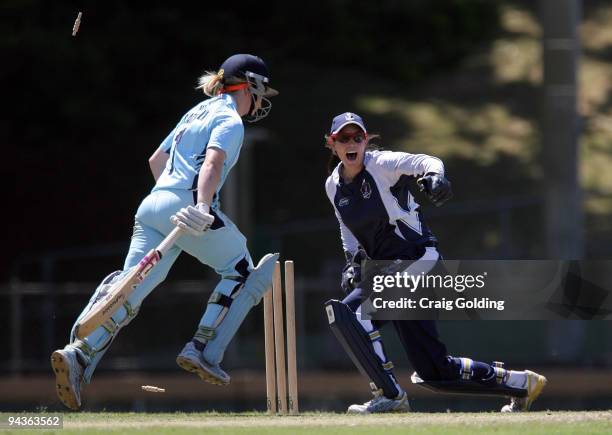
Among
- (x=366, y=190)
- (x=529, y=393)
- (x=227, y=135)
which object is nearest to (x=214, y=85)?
(x=227, y=135)

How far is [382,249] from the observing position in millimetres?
7719

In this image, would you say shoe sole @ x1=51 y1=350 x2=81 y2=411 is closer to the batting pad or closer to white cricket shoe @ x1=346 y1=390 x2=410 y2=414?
white cricket shoe @ x1=346 y1=390 x2=410 y2=414

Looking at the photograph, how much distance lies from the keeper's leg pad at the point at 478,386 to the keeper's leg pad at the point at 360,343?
0.18 m

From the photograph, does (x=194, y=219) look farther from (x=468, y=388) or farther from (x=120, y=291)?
(x=468, y=388)

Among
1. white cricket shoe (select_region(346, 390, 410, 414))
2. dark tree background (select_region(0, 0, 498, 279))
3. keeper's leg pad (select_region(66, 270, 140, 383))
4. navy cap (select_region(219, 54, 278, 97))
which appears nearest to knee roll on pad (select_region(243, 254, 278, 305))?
keeper's leg pad (select_region(66, 270, 140, 383))

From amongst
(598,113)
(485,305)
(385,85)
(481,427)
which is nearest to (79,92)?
(385,85)

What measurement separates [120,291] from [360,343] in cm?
142

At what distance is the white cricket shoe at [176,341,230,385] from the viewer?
7230 mm

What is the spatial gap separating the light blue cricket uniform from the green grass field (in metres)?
0.50

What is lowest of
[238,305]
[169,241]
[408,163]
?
[238,305]

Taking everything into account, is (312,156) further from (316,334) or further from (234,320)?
(234,320)

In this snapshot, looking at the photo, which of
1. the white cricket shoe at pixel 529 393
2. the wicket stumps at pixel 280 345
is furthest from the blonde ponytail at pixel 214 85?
the white cricket shoe at pixel 529 393

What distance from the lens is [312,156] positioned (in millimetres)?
21938

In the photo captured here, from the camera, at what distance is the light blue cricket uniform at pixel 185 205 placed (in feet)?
24.0
